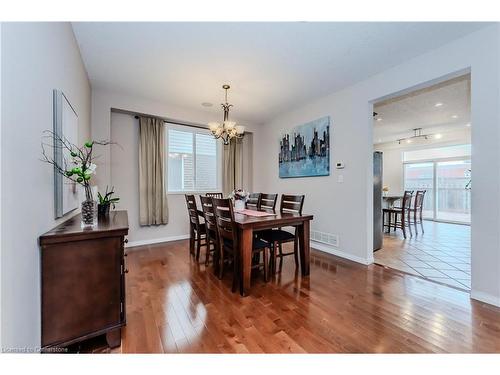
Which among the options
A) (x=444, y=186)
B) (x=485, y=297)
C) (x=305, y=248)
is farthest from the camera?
(x=444, y=186)

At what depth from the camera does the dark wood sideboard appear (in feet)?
4.09

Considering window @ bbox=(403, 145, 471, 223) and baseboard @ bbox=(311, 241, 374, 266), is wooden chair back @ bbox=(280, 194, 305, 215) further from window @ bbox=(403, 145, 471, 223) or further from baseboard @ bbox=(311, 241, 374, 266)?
window @ bbox=(403, 145, 471, 223)

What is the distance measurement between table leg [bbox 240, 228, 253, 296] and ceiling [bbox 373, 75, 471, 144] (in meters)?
2.96

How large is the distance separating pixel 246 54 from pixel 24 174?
2.26 m

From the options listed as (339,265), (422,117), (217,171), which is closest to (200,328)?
(339,265)

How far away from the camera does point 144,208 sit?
154 inches

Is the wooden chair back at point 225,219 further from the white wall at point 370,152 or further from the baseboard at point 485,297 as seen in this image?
the baseboard at point 485,297

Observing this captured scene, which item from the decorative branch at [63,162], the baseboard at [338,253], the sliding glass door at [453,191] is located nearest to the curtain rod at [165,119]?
the decorative branch at [63,162]

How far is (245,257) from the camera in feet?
7.06

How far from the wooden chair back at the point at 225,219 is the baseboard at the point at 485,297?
92.4 inches

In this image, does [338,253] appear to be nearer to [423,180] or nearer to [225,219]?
[225,219]

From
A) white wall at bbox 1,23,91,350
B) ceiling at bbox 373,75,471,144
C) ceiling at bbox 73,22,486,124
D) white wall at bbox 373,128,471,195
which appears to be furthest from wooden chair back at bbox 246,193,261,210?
white wall at bbox 373,128,471,195

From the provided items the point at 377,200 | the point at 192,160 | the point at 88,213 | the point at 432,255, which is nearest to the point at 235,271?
the point at 88,213
